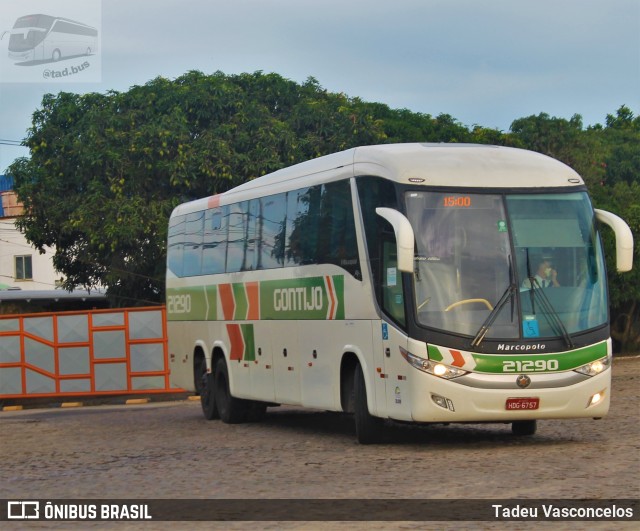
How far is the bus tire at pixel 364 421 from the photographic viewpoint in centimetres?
1644

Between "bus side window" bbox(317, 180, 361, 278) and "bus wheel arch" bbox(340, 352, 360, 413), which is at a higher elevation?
"bus side window" bbox(317, 180, 361, 278)

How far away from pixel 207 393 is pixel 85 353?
9649mm

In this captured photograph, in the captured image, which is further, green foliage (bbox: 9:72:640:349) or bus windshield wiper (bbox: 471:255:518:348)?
green foliage (bbox: 9:72:640:349)

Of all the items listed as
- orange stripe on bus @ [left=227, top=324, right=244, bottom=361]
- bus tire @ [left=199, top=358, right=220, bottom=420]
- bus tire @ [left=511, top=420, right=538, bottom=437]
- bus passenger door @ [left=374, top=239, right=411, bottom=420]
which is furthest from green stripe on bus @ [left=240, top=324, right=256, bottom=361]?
bus passenger door @ [left=374, top=239, right=411, bottom=420]

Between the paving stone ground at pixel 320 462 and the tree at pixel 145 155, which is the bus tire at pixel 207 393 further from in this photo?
the tree at pixel 145 155

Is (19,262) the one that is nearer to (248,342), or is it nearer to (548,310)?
(248,342)

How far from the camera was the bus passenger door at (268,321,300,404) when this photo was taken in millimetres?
19094

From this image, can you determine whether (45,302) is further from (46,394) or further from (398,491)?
(398,491)

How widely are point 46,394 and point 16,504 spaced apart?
831 inches

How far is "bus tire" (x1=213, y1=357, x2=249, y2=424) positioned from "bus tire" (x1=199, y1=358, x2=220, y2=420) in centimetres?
19

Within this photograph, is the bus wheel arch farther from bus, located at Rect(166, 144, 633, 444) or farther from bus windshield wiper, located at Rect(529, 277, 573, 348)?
bus windshield wiper, located at Rect(529, 277, 573, 348)

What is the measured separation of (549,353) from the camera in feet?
50.0

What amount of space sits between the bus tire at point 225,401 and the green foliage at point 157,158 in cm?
1777

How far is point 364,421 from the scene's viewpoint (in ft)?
54.0
